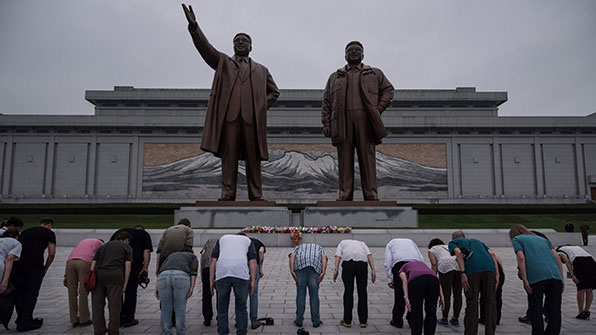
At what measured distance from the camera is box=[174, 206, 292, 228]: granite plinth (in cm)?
1277

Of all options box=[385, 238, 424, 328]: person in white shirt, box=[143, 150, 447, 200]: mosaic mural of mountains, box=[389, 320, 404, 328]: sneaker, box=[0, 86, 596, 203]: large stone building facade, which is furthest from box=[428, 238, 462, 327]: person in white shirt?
box=[143, 150, 447, 200]: mosaic mural of mountains

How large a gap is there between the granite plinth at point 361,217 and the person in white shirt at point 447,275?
8.00 meters

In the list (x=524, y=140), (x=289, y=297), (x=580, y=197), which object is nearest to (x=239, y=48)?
(x=289, y=297)

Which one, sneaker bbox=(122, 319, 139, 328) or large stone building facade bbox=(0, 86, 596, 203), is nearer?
sneaker bbox=(122, 319, 139, 328)

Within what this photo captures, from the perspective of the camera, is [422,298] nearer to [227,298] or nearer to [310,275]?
[310,275]

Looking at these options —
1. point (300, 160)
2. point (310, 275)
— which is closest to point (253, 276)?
point (310, 275)

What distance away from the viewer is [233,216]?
12.8 meters

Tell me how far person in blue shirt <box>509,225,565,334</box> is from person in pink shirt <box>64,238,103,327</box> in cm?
554

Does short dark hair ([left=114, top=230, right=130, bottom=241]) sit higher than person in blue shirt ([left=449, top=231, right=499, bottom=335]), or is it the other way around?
short dark hair ([left=114, top=230, right=130, bottom=241])

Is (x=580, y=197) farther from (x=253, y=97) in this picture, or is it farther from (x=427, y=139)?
(x=253, y=97)

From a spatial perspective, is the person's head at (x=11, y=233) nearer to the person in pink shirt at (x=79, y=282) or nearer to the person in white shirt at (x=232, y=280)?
the person in pink shirt at (x=79, y=282)

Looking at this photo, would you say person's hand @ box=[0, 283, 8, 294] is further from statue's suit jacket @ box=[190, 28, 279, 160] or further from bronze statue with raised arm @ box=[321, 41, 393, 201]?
bronze statue with raised arm @ box=[321, 41, 393, 201]

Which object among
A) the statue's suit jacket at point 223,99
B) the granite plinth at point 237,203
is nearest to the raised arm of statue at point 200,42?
the statue's suit jacket at point 223,99

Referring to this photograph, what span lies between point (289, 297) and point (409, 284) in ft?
9.24
